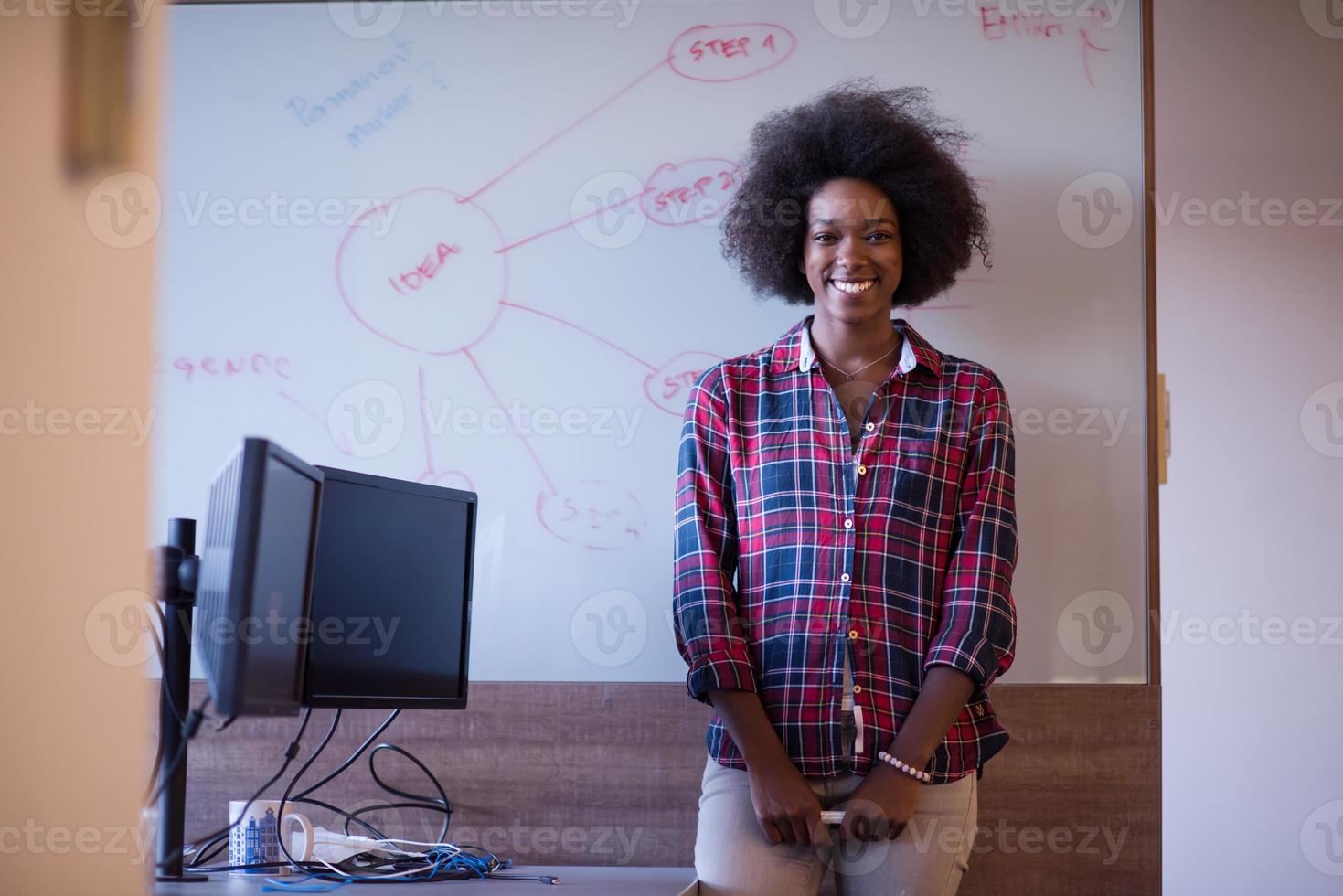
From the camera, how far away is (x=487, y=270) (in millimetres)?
2227

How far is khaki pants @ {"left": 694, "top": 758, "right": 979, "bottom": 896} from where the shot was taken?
1676mm

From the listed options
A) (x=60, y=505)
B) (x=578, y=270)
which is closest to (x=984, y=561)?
(x=578, y=270)

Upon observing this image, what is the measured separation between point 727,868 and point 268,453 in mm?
911

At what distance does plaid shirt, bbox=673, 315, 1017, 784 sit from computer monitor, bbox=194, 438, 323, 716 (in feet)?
2.08

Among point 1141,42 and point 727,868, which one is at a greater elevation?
point 1141,42

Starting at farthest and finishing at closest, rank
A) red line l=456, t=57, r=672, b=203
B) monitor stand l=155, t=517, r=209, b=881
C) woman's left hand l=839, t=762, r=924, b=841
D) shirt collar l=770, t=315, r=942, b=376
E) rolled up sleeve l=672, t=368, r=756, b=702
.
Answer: red line l=456, t=57, r=672, b=203 < shirt collar l=770, t=315, r=942, b=376 < rolled up sleeve l=672, t=368, r=756, b=702 < woman's left hand l=839, t=762, r=924, b=841 < monitor stand l=155, t=517, r=209, b=881

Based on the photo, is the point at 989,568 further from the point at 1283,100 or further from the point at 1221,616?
the point at 1283,100

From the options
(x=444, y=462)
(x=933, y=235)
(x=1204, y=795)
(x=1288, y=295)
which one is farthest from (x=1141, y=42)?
(x=1204, y=795)

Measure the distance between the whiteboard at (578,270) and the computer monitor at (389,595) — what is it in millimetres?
286

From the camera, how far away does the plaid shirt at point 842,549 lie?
1.74 metres

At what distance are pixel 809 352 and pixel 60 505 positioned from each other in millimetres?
1534

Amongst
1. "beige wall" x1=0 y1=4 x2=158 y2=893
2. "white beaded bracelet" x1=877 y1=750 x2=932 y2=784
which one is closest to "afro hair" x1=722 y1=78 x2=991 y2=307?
"white beaded bracelet" x1=877 y1=750 x2=932 y2=784

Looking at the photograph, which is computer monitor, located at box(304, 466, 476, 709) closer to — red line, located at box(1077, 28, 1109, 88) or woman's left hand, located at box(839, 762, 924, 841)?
woman's left hand, located at box(839, 762, 924, 841)

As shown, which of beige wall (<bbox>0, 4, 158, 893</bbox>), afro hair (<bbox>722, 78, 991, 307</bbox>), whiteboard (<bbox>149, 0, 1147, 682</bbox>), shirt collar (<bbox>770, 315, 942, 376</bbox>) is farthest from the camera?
whiteboard (<bbox>149, 0, 1147, 682</bbox>)
